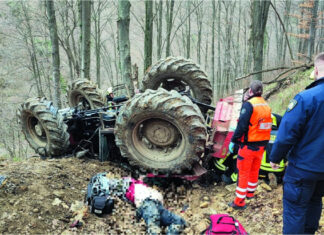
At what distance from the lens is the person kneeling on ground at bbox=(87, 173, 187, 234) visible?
9.71 ft

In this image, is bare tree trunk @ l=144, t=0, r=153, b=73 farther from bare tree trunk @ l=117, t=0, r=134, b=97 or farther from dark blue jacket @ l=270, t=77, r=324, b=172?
dark blue jacket @ l=270, t=77, r=324, b=172

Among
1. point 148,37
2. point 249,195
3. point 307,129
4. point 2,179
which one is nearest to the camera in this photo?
point 307,129

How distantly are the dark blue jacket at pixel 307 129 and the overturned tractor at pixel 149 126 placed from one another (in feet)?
4.79

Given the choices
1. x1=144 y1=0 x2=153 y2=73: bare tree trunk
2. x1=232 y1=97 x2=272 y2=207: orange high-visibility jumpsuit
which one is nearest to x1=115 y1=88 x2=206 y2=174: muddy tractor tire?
x1=232 y1=97 x2=272 y2=207: orange high-visibility jumpsuit

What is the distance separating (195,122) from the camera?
3.62 meters

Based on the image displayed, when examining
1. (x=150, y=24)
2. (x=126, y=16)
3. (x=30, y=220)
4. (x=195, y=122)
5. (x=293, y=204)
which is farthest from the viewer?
(x=150, y=24)

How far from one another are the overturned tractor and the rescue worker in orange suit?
1.60 ft

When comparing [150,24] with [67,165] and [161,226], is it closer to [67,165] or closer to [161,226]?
[67,165]

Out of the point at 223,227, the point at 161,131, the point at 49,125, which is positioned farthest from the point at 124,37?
the point at 223,227

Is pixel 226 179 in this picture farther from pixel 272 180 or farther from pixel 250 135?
pixel 250 135

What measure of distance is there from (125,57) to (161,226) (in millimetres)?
4322

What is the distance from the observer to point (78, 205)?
11.1 ft

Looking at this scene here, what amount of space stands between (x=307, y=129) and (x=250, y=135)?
122 centimetres

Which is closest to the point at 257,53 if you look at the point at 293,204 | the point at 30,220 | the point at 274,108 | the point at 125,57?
the point at 274,108
